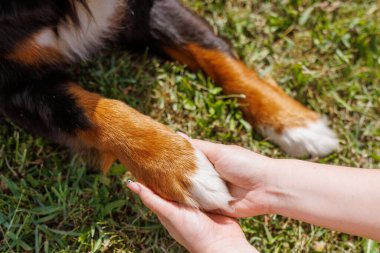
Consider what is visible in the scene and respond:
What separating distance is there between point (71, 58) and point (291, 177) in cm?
126

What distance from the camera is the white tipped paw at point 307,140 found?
296 cm

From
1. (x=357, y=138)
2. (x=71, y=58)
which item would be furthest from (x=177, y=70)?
(x=357, y=138)

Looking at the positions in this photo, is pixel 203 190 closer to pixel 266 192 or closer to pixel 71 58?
pixel 266 192

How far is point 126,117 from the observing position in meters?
2.50

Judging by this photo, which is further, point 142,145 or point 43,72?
point 43,72

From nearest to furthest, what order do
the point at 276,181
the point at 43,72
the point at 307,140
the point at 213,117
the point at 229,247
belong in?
the point at 229,247, the point at 276,181, the point at 43,72, the point at 307,140, the point at 213,117

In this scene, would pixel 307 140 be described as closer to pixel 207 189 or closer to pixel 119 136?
pixel 207 189

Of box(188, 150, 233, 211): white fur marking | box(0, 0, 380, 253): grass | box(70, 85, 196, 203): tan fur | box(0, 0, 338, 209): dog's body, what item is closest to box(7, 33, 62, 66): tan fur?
box(0, 0, 338, 209): dog's body

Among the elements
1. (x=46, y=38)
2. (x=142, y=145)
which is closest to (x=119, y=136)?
(x=142, y=145)

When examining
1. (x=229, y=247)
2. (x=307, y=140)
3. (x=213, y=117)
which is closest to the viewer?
Answer: (x=229, y=247)

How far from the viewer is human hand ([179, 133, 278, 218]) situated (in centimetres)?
247

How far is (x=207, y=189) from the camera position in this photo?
7.84 feet

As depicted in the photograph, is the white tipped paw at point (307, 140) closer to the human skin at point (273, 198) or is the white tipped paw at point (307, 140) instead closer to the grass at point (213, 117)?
the grass at point (213, 117)

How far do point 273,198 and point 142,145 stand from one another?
66cm
